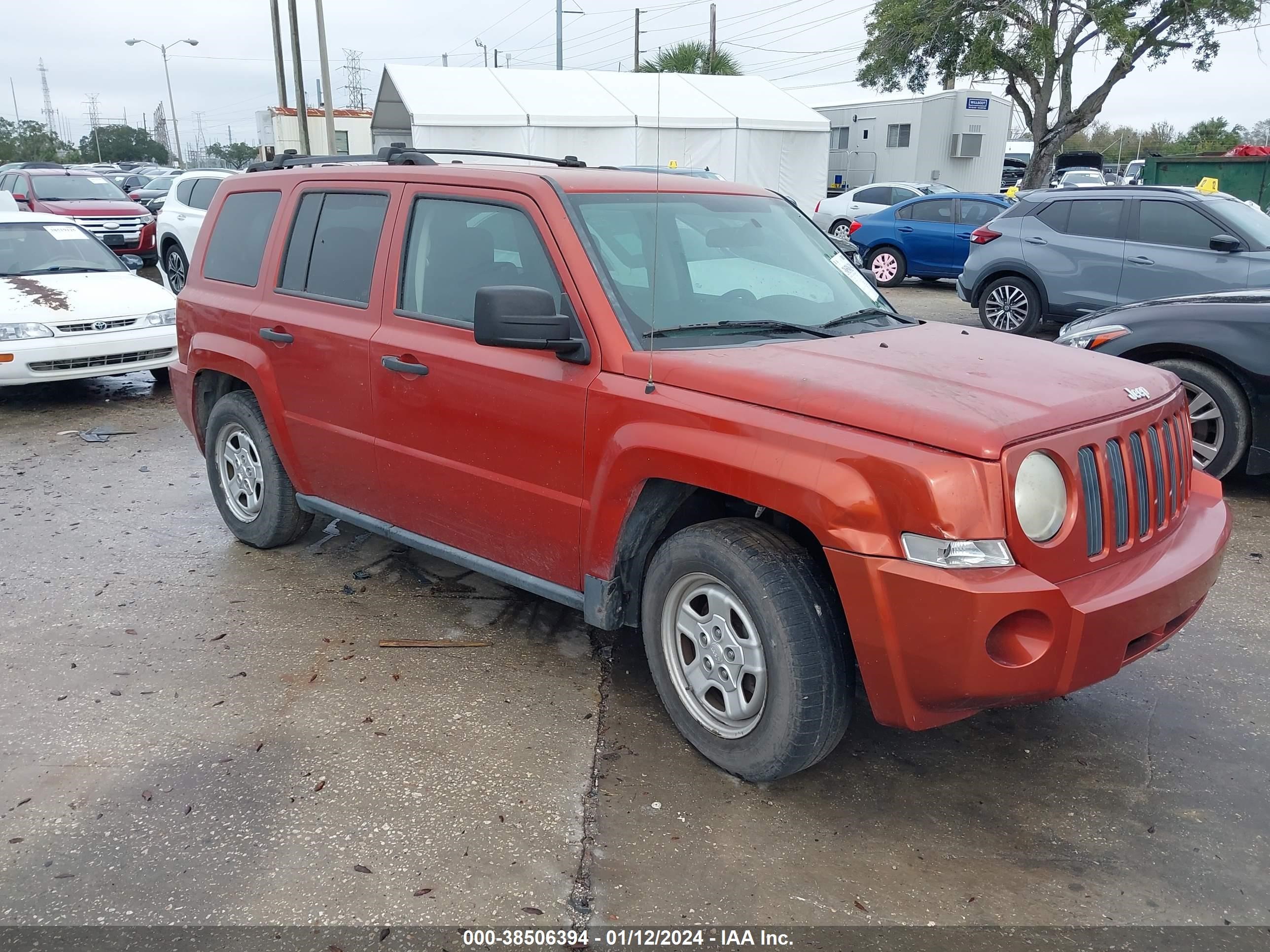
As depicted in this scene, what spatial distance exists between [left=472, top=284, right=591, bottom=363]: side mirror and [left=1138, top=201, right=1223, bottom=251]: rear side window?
27.5 ft

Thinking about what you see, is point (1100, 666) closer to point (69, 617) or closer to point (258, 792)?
point (258, 792)

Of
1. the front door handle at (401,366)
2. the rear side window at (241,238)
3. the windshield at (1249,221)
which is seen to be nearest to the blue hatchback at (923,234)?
the windshield at (1249,221)

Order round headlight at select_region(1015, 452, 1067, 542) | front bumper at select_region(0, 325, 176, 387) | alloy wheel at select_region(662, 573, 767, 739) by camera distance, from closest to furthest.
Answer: round headlight at select_region(1015, 452, 1067, 542), alloy wheel at select_region(662, 573, 767, 739), front bumper at select_region(0, 325, 176, 387)

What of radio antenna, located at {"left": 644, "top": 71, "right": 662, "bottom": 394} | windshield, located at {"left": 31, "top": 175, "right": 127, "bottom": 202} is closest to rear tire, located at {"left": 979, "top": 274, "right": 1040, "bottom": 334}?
radio antenna, located at {"left": 644, "top": 71, "right": 662, "bottom": 394}

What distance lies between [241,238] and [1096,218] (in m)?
8.56

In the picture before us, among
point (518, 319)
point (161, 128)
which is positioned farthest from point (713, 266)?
point (161, 128)

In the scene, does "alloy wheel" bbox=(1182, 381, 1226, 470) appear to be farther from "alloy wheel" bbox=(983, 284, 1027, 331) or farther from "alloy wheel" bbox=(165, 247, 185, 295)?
"alloy wheel" bbox=(165, 247, 185, 295)

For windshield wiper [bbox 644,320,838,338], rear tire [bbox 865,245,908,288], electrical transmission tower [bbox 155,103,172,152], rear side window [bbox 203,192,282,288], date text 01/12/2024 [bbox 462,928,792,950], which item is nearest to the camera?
date text 01/12/2024 [bbox 462,928,792,950]

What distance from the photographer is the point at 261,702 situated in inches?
148

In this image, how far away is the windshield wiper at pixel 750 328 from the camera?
3.48 metres

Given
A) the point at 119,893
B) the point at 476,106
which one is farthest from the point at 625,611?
the point at 476,106

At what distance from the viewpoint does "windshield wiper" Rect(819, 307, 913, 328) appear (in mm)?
3809

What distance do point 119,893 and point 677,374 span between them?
2.16m

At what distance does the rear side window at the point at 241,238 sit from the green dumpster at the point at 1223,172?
18799 mm
